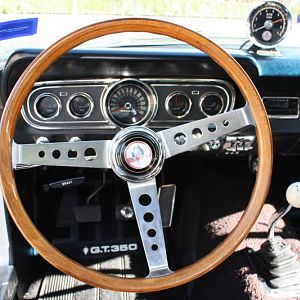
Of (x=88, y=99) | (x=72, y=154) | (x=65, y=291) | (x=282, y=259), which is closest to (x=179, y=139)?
(x=72, y=154)

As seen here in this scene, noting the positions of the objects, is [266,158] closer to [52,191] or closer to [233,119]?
[233,119]

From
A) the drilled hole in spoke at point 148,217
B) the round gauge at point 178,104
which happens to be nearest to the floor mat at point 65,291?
the drilled hole in spoke at point 148,217

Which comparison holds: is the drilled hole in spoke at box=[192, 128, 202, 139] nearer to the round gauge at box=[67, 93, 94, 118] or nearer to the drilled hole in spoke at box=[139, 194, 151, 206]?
the drilled hole in spoke at box=[139, 194, 151, 206]

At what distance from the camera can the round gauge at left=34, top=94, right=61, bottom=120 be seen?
1735mm

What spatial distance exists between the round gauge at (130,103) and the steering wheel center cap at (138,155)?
1.00ft

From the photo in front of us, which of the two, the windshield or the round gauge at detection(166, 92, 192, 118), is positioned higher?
the windshield

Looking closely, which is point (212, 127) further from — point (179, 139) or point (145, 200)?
point (145, 200)

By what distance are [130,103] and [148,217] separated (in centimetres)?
45

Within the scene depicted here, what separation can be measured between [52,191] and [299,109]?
123cm

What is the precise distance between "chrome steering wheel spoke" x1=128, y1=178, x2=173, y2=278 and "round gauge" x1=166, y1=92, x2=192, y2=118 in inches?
15.9

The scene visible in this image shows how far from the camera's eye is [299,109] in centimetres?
197

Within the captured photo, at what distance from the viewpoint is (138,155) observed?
4.80ft

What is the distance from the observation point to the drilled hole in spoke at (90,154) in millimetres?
1452

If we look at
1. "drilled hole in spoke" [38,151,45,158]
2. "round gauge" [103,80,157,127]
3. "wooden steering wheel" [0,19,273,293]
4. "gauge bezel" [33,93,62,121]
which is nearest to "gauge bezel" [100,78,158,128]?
"round gauge" [103,80,157,127]
